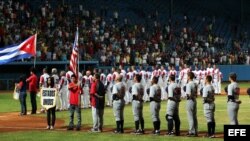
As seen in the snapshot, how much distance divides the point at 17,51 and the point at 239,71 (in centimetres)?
3299

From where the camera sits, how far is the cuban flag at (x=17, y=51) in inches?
890

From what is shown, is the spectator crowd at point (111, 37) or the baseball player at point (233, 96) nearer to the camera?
the baseball player at point (233, 96)

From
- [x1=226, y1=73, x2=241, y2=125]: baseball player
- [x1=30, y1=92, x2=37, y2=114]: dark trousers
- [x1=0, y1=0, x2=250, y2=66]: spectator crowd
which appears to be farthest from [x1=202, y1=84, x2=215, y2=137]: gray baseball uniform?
[x1=0, y1=0, x2=250, y2=66]: spectator crowd

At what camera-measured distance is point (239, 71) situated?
173 ft

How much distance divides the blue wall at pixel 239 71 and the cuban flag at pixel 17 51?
2935cm

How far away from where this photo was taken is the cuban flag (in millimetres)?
22594

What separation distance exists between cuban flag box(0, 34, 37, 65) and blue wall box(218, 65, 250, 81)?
29.3 m

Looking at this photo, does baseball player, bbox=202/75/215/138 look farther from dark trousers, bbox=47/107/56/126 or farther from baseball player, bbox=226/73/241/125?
dark trousers, bbox=47/107/56/126

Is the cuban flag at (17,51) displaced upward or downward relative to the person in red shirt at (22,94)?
upward

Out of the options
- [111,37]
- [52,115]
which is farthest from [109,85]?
[111,37]

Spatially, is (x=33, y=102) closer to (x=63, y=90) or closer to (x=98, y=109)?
(x=63, y=90)

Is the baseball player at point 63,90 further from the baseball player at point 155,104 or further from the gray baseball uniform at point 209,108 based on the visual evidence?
the gray baseball uniform at point 209,108

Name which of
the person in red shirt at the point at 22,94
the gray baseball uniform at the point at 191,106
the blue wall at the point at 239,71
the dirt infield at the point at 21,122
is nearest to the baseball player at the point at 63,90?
the person in red shirt at the point at 22,94

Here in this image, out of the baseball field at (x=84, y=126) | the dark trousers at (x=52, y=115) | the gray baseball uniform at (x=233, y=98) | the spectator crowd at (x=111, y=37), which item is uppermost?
the spectator crowd at (x=111, y=37)
